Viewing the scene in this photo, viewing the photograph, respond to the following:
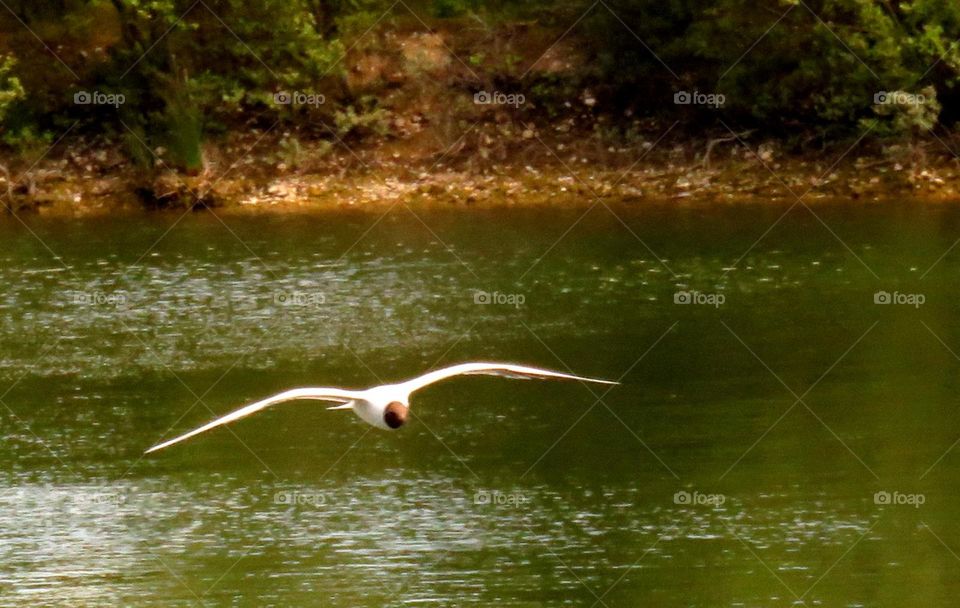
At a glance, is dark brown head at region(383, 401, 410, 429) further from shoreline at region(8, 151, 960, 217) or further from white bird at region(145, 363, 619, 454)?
shoreline at region(8, 151, 960, 217)

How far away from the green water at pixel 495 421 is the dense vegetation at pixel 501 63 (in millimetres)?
4865

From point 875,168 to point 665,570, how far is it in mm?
24045

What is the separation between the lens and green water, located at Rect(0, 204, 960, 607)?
19.7m

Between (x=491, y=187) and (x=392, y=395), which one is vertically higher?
(x=491, y=187)

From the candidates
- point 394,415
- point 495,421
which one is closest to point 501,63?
point 495,421

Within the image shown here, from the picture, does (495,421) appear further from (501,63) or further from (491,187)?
(501,63)

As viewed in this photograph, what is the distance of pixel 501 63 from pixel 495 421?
22.7 metres

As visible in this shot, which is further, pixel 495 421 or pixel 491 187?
pixel 491 187

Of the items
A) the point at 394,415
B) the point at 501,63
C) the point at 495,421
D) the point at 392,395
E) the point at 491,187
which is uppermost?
the point at 501,63

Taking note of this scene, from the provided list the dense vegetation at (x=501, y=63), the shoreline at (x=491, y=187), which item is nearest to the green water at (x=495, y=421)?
the shoreline at (x=491, y=187)

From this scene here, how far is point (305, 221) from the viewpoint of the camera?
133ft

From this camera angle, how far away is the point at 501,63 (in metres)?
46.3

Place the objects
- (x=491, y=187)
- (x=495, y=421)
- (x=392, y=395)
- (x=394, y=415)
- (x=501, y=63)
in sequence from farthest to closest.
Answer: (x=501, y=63) → (x=491, y=187) → (x=495, y=421) → (x=392, y=395) → (x=394, y=415)

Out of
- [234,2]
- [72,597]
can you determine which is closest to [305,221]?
[234,2]
